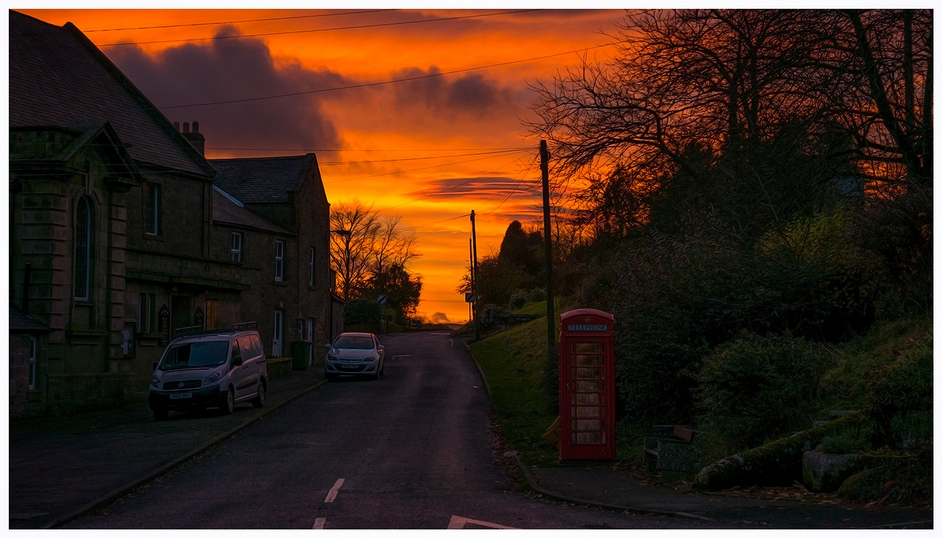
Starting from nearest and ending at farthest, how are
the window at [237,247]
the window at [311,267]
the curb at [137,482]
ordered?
the curb at [137,482], the window at [237,247], the window at [311,267]

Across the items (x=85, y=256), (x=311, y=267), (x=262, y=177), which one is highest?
(x=262, y=177)

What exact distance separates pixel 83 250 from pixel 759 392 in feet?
65.2

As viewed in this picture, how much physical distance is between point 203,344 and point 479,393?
9.49m

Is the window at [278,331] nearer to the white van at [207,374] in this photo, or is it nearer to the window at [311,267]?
the window at [311,267]

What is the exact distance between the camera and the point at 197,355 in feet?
78.8

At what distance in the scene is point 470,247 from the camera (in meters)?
72.7

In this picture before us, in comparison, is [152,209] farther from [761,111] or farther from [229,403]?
[761,111]

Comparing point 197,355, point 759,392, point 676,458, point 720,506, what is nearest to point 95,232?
point 197,355

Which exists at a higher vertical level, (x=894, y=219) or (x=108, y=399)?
(x=894, y=219)

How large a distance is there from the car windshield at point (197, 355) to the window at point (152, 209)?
390 inches

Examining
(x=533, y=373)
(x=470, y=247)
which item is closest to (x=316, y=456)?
(x=533, y=373)

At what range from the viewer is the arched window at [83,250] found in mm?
25984

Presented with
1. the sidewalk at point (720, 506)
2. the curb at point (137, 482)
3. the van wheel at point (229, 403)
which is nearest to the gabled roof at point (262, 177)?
the van wheel at point (229, 403)

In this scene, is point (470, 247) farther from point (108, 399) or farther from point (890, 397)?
point (890, 397)
